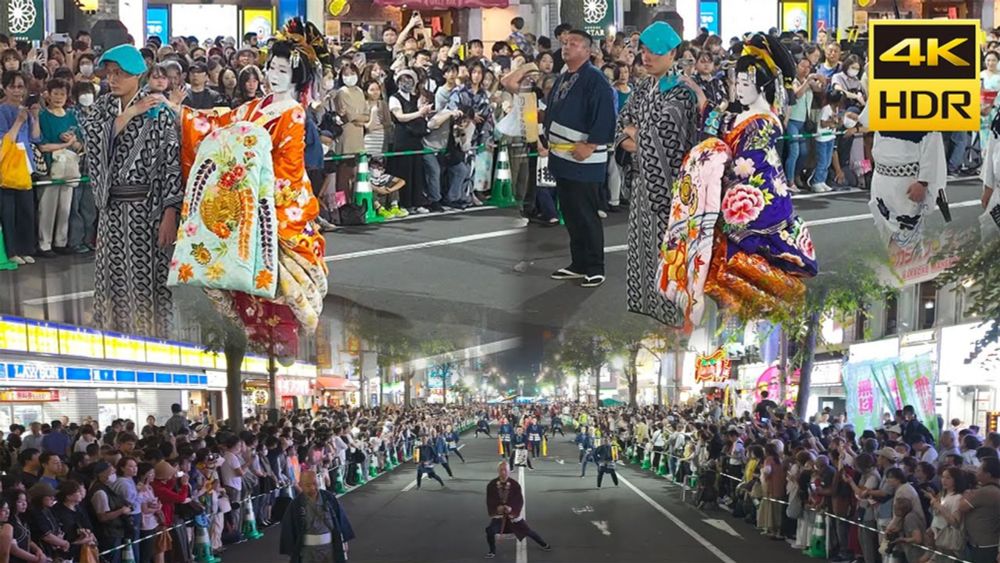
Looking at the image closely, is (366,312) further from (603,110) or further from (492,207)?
(603,110)

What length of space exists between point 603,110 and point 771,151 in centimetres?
72

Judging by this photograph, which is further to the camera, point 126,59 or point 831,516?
point 831,516

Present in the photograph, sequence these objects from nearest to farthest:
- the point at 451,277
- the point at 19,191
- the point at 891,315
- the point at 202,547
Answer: the point at 451,277 → the point at 19,191 → the point at 891,315 → the point at 202,547

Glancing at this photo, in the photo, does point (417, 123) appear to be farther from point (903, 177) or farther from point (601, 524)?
point (601, 524)

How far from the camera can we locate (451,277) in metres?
6.07

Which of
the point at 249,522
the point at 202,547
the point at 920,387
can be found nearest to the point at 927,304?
the point at 920,387

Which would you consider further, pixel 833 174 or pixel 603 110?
pixel 833 174

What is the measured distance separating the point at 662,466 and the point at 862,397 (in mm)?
1517

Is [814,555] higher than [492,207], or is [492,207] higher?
[492,207]

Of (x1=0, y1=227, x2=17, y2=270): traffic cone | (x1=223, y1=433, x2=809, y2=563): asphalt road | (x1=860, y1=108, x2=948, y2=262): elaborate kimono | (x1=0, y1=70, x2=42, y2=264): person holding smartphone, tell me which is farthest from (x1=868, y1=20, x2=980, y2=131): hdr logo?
(x1=0, y1=227, x2=17, y2=270): traffic cone

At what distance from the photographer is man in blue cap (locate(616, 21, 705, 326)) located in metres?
5.05

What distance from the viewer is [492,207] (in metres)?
6.39

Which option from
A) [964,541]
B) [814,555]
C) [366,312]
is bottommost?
[814,555]

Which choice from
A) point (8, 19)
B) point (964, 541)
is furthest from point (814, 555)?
point (8, 19)
